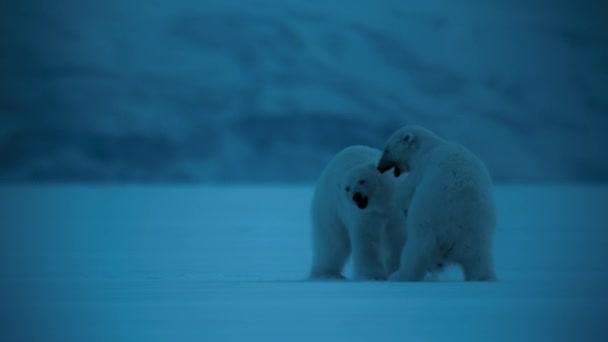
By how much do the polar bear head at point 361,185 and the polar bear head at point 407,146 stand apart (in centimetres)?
15

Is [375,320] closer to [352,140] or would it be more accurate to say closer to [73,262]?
[73,262]

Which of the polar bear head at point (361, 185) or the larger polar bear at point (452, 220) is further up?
the polar bear head at point (361, 185)

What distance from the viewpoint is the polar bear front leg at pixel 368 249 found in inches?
253

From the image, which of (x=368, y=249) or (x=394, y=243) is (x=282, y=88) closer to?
(x=394, y=243)

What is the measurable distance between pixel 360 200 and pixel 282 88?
71547 millimetres

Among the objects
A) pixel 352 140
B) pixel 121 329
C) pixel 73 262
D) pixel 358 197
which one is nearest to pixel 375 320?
pixel 121 329

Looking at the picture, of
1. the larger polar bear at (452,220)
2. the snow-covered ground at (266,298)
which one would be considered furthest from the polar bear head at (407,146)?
the snow-covered ground at (266,298)

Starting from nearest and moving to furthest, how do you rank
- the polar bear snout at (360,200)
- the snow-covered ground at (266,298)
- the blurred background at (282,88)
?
the snow-covered ground at (266,298) → the polar bear snout at (360,200) → the blurred background at (282,88)

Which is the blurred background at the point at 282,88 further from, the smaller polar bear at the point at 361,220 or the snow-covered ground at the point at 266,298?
the smaller polar bear at the point at 361,220

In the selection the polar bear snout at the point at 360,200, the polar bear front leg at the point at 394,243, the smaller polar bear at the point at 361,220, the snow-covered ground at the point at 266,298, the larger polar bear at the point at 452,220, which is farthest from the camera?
the polar bear front leg at the point at 394,243

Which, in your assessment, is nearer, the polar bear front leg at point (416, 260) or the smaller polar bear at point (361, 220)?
the polar bear front leg at point (416, 260)

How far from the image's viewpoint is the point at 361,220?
640 centimetres

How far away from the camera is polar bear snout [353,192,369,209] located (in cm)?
629

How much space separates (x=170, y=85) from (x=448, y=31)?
31.2 m
